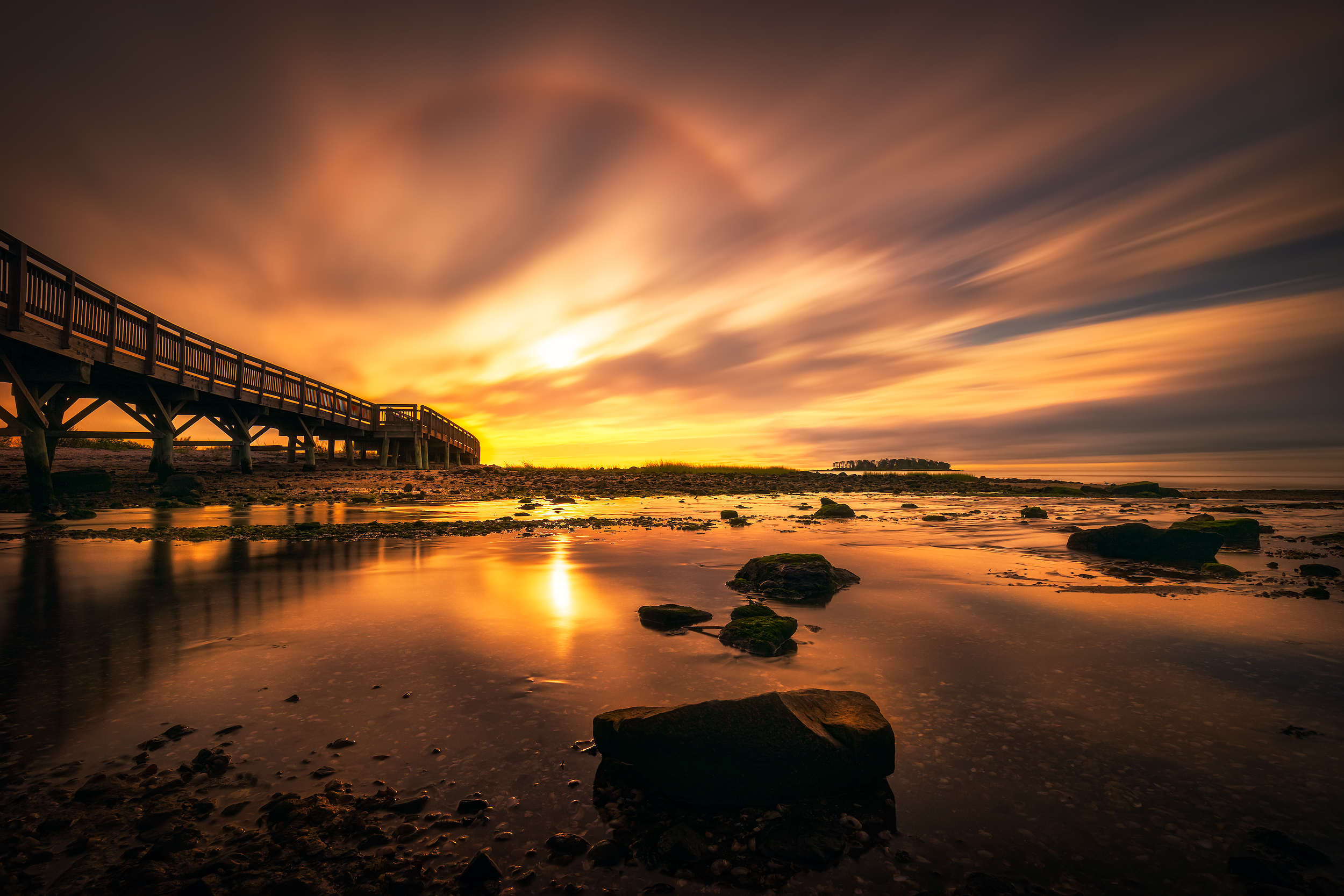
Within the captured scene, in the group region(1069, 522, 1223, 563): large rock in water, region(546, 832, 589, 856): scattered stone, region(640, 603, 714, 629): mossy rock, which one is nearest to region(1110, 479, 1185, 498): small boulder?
region(1069, 522, 1223, 563): large rock in water

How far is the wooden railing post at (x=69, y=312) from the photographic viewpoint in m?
16.5

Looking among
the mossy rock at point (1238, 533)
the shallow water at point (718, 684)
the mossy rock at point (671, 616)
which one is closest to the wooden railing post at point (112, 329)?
the shallow water at point (718, 684)

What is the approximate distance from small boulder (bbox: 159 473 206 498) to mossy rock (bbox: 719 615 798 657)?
934 inches

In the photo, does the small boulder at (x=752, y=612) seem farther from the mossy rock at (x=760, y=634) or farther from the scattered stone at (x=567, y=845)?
the scattered stone at (x=567, y=845)

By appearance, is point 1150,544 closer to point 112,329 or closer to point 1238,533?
point 1238,533

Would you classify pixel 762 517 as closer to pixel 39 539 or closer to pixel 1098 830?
pixel 1098 830

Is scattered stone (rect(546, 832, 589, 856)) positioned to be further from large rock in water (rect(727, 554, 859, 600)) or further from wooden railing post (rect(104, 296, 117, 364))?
wooden railing post (rect(104, 296, 117, 364))

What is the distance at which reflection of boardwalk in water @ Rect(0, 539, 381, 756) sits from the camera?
14.6ft

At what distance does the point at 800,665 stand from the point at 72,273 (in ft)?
76.6

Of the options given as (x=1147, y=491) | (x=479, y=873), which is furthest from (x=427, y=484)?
(x=1147, y=491)

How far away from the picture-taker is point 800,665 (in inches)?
216

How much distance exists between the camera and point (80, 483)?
809 inches

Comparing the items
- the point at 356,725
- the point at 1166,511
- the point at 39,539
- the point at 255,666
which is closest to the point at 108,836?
the point at 356,725

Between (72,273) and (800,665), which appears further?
(72,273)
